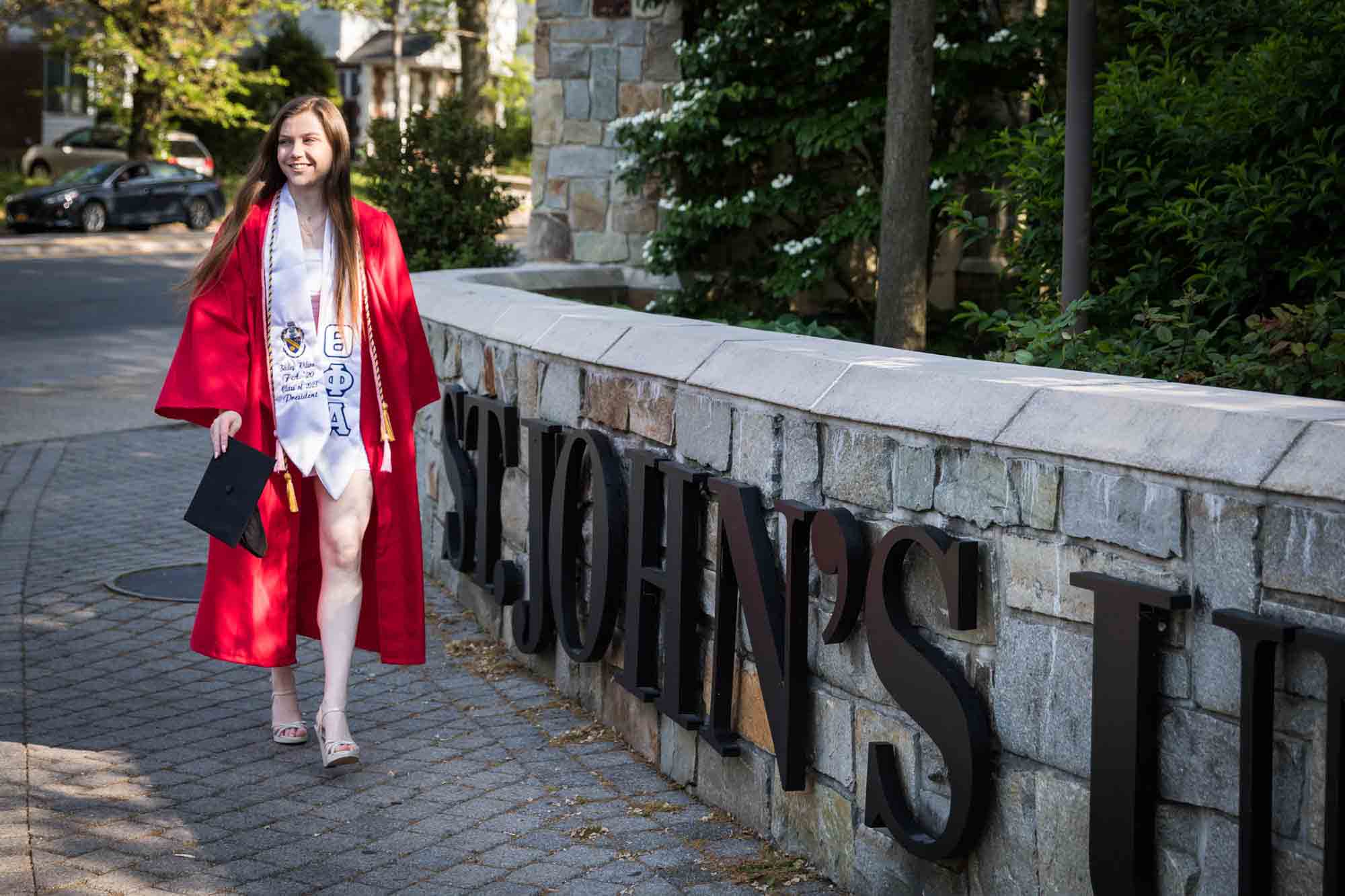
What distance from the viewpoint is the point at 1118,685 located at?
2818 millimetres

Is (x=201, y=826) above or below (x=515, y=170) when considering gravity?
below

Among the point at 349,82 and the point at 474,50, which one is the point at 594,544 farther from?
the point at 349,82

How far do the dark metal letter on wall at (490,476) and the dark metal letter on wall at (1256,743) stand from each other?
3.43 m

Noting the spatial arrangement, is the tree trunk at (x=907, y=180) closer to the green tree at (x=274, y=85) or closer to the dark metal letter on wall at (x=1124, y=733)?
the dark metal letter on wall at (x=1124, y=733)

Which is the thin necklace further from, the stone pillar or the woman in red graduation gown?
the stone pillar

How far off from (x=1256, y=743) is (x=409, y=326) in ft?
9.76

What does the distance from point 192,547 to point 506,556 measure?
2.29 m

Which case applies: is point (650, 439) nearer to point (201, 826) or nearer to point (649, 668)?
point (649, 668)

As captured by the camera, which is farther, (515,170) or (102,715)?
(515,170)

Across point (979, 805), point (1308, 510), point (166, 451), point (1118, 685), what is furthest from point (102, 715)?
point (166, 451)

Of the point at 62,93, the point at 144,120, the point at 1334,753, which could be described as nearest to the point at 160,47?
the point at 144,120

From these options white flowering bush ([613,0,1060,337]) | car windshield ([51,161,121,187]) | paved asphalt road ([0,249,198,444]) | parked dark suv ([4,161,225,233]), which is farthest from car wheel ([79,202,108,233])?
white flowering bush ([613,0,1060,337])

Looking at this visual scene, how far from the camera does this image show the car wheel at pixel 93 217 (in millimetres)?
28344

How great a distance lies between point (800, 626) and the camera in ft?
12.3
